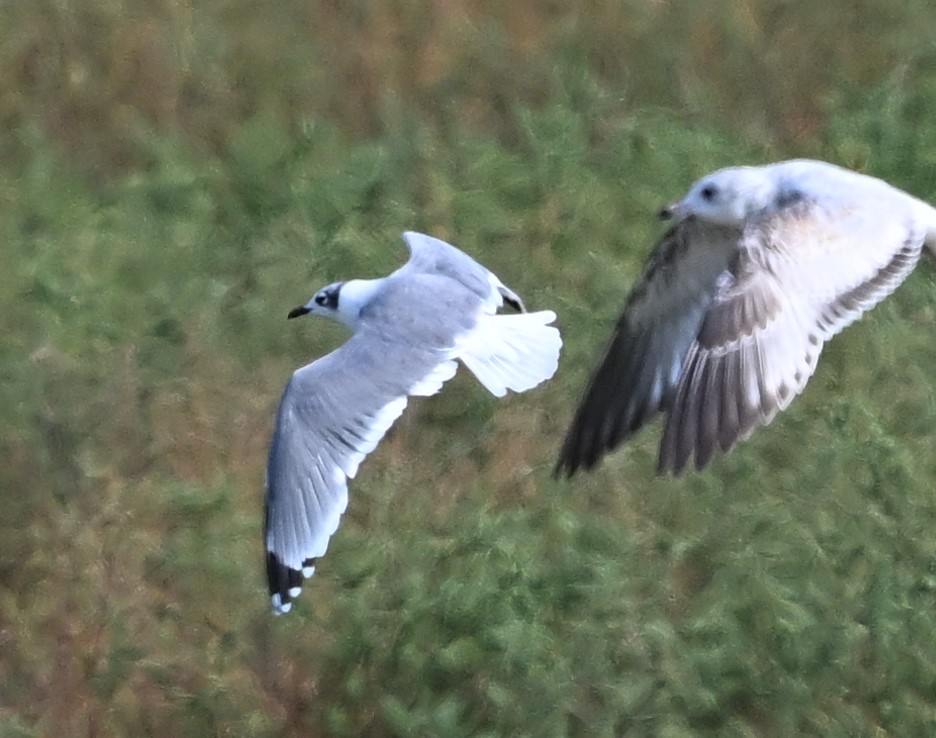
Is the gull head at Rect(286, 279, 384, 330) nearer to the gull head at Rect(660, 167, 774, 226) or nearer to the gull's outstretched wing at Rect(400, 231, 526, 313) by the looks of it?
the gull's outstretched wing at Rect(400, 231, 526, 313)

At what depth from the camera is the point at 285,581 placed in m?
4.48

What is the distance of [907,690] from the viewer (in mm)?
4496

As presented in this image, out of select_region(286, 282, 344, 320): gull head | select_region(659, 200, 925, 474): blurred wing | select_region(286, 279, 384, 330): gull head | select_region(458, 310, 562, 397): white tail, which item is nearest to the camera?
select_region(659, 200, 925, 474): blurred wing

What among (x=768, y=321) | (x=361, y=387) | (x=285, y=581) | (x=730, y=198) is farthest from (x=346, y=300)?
(x=768, y=321)

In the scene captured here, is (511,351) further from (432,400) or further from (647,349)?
(432,400)

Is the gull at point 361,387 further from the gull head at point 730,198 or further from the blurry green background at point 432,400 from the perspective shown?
the gull head at point 730,198

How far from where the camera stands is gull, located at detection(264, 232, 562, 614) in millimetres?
4422

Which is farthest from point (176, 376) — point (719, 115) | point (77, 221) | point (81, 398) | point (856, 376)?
point (719, 115)

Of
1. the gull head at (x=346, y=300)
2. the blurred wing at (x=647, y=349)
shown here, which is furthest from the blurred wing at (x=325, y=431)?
the blurred wing at (x=647, y=349)

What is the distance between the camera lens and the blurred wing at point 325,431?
4.42 meters

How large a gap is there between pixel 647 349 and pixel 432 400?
75 centimetres

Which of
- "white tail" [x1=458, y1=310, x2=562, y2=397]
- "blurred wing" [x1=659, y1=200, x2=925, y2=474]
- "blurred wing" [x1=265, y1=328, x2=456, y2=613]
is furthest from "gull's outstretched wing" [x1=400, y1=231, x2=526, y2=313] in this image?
"blurred wing" [x1=659, y1=200, x2=925, y2=474]

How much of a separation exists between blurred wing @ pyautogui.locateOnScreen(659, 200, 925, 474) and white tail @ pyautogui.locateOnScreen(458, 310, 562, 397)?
0.32 metres

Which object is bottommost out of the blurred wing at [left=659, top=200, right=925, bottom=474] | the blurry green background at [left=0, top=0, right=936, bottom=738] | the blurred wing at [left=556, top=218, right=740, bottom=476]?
the blurry green background at [left=0, top=0, right=936, bottom=738]
